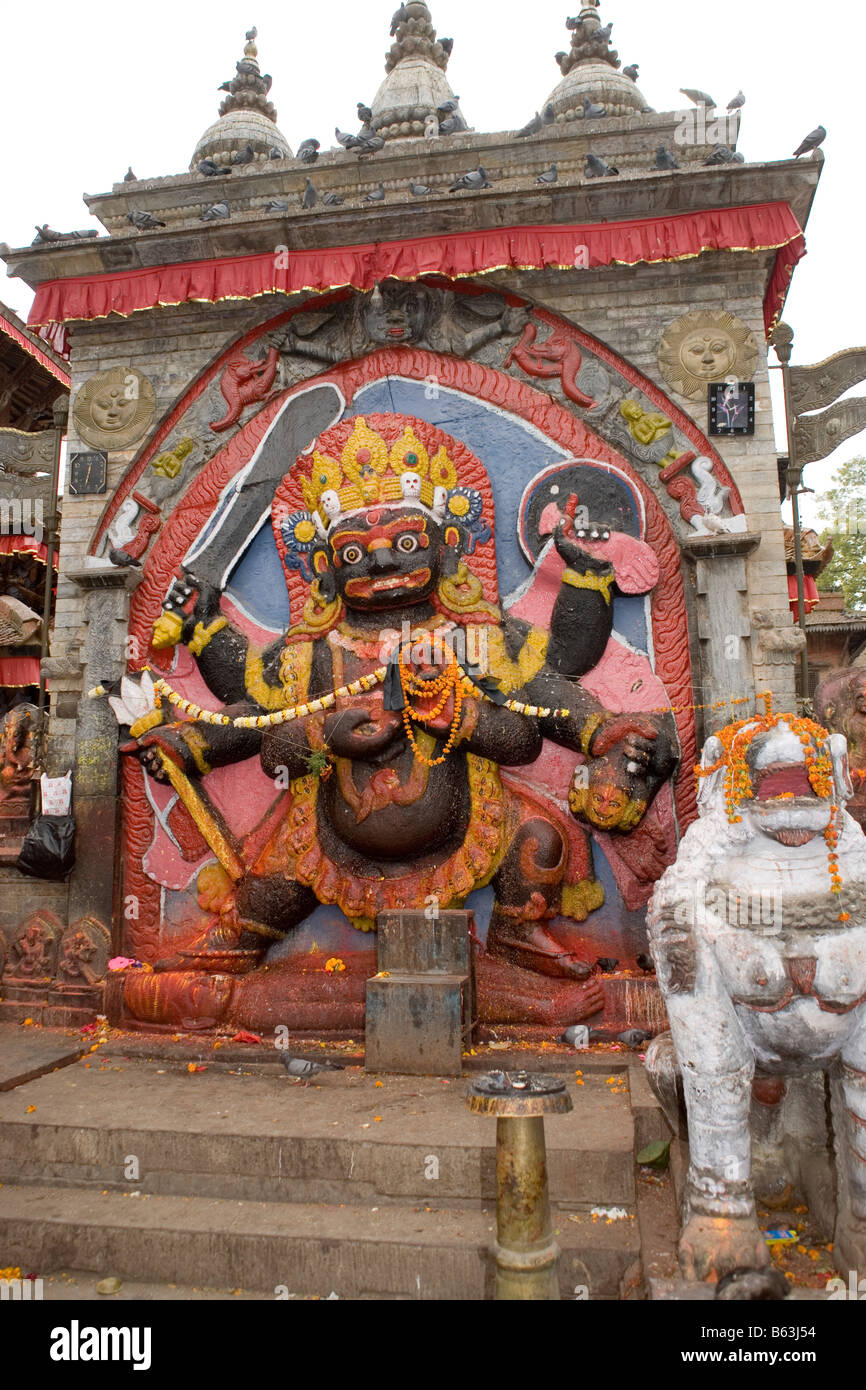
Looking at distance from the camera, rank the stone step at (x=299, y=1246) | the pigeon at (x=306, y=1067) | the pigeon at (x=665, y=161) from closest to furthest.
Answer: the stone step at (x=299, y=1246) < the pigeon at (x=306, y=1067) < the pigeon at (x=665, y=161)

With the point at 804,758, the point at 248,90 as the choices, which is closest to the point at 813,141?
the point at 804,758

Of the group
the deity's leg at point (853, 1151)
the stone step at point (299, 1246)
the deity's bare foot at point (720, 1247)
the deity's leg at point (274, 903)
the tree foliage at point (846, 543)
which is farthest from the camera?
the tree foliage at point (846, 543)

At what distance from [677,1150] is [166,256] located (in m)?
7.88

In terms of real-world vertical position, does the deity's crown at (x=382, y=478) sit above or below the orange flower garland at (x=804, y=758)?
above

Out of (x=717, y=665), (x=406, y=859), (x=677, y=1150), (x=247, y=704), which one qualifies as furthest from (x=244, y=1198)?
(x=717, y=665)

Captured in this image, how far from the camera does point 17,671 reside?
13219 millimetres

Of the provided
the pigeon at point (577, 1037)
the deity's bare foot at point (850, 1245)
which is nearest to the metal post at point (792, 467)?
the pigeon at point (577, 1037)

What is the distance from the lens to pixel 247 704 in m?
7.68

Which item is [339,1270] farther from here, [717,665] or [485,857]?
[717,665]

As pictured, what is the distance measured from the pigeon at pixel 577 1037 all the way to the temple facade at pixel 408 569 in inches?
6.2

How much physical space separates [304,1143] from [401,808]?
2.60 metres

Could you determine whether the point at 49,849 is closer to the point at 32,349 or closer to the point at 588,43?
the point at 32,349

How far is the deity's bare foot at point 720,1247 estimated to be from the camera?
3523 mm

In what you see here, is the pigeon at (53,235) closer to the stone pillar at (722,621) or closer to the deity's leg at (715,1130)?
the stone pillar at (722,621)
